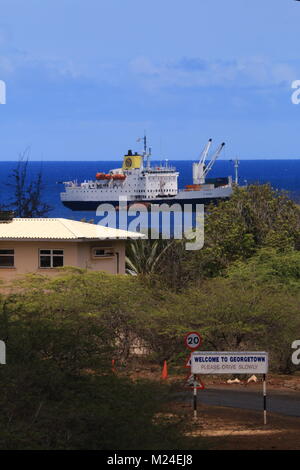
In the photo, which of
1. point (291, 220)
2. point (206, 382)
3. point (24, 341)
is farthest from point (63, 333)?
point (291, 220)

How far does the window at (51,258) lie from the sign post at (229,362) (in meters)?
22.1

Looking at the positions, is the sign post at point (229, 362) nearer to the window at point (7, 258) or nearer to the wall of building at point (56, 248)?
the wall of building at point (56, 248)

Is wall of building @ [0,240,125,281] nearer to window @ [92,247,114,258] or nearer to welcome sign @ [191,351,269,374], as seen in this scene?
window @ [92,247,114,258]

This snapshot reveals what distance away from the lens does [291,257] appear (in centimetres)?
4359

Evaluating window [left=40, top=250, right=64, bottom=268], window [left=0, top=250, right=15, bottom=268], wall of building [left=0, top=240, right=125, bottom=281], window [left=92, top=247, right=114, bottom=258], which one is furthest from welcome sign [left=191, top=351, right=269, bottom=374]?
window [left=0, top=250, right=15, bottom=268]

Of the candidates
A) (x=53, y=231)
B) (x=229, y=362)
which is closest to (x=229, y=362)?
(x=229, y=362)

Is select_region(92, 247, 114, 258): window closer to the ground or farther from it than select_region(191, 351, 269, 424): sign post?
farther from it

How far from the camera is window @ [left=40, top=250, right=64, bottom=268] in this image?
46.0m

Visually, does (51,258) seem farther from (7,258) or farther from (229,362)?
(229,362)

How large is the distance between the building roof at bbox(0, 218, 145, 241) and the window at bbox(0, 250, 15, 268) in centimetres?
87

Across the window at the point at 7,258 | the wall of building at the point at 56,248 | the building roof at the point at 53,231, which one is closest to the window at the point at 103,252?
the wall of building at the point at 56,248

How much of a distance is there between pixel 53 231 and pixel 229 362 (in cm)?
2320

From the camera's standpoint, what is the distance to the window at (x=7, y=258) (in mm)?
46312

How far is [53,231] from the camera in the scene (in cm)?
4634
